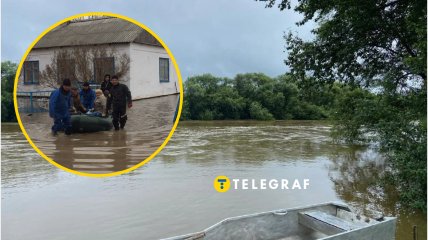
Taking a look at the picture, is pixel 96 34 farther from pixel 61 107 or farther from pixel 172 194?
pixel 172 194

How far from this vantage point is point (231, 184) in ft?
40.4

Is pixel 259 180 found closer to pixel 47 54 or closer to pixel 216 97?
pixel 47 54

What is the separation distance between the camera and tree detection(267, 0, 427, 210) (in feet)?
32.5

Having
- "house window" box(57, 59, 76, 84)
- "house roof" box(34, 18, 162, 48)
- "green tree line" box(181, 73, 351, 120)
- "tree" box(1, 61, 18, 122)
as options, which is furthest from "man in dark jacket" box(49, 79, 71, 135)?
"green tree line" box(181, 73, 351, 120)

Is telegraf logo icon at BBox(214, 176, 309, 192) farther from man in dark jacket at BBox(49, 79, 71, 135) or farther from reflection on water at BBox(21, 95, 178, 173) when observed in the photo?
man in dark jacket at BBox(49, 79, 71, 135)

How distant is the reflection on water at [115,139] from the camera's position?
277 cm

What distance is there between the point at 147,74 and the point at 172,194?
860 centimetres

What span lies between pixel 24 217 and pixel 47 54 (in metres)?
7.58

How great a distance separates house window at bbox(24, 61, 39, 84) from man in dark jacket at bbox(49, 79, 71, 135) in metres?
0.18

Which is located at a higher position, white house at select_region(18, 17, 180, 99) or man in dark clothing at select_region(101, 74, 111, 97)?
white house at select_region(18, 17, 180, 99)

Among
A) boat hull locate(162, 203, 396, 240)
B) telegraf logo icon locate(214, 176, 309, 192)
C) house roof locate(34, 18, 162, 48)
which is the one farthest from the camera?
telegraf logo icon locate(214, 176, 309, 192)

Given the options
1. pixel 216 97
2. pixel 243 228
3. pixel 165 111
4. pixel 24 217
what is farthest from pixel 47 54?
pixel 216 97

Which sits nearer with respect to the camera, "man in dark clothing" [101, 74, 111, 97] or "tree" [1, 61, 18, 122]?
"man in dark clothing" [101, 74, 111, 97]

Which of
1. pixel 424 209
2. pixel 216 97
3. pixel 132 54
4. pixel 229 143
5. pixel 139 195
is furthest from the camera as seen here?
pixel 216 97
